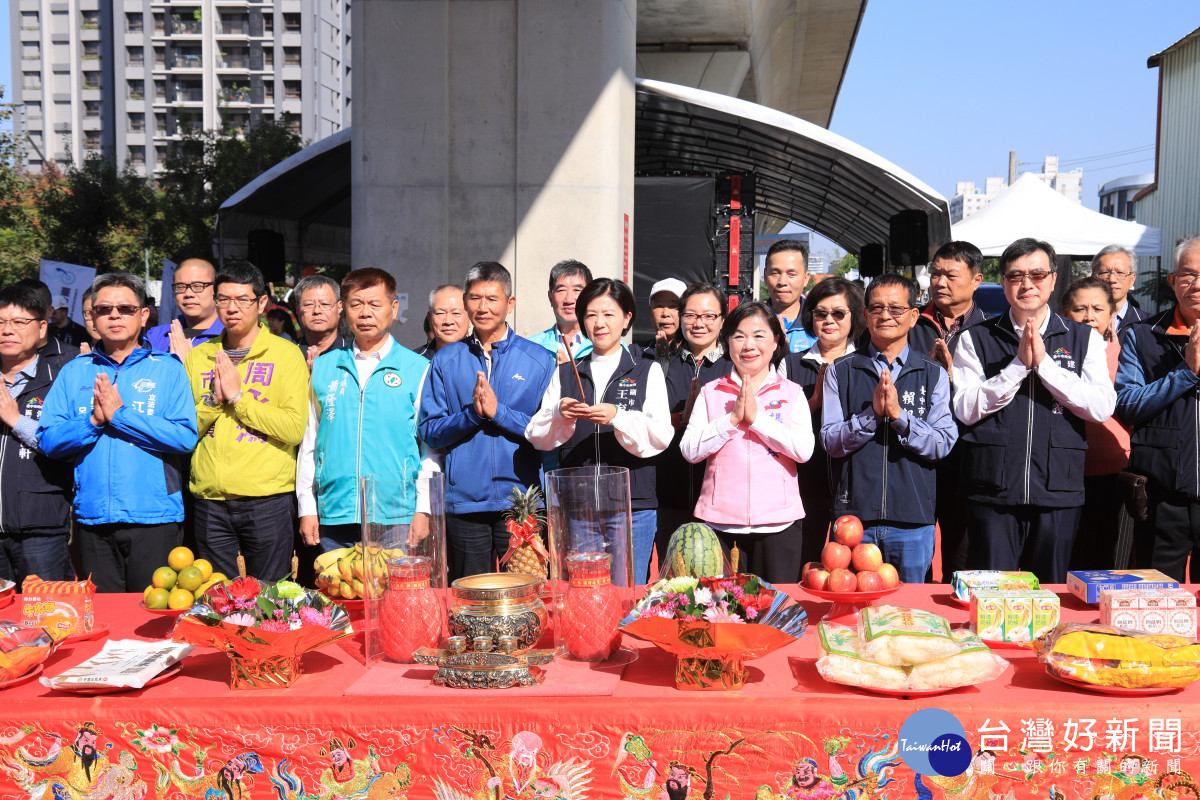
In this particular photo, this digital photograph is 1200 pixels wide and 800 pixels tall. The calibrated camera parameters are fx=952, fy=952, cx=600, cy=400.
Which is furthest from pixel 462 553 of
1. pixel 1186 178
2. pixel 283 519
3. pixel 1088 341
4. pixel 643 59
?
pixel 1186 178

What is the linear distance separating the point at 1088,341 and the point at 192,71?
76549 mm

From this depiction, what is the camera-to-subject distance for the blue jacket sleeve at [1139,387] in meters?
3.61

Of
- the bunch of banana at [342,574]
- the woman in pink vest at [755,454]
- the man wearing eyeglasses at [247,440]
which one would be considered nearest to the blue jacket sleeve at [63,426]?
the man wearing eyeglasses at [247,440]

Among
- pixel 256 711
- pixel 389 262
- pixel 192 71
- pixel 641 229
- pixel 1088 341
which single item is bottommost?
pixel 256 711

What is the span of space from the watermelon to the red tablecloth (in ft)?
1.25

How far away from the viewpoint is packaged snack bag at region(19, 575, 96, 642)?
2.46 m

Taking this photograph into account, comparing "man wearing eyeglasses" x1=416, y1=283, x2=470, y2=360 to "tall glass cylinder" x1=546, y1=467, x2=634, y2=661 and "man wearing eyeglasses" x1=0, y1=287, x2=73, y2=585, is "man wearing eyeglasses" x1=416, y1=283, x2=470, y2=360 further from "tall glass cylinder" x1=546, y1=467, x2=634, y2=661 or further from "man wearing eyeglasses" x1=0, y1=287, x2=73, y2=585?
"tall glass cylinder" x1=546, y1=467, x2=634, y2=661

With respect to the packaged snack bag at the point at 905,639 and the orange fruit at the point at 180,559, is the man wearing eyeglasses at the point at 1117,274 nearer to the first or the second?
the packaged snack bag at the point at 905,639

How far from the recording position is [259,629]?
209 cm

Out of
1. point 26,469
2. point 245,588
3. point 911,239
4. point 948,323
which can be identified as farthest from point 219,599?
point 911,239

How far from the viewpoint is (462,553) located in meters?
3.78

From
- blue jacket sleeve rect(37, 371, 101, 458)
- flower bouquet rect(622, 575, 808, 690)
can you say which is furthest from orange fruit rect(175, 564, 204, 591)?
blue jacket sleeve rect(37, 371, 101, 458)

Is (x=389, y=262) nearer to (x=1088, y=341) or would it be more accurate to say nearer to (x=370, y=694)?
(x=1088, y=341)

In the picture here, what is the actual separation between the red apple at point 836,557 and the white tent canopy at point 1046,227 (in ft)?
32.8
